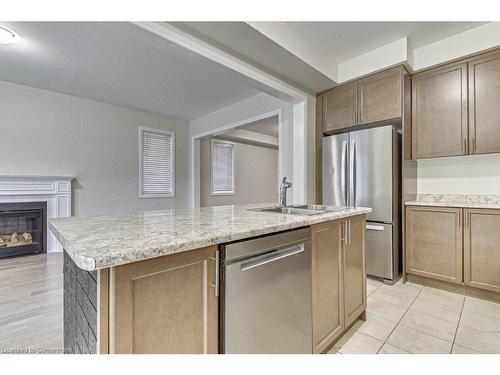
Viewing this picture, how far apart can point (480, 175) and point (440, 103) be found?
0.91 m

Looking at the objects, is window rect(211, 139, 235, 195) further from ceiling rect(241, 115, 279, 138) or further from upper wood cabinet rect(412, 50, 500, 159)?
upper wood cabinet rect(412, 50, 500, 159)

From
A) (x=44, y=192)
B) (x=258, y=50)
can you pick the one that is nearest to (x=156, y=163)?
(x=44, y=192)

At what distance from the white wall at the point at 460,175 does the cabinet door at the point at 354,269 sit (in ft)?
5.85

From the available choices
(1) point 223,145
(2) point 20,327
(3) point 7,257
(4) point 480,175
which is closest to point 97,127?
(3) point 7,257

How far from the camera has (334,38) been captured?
2.71 m

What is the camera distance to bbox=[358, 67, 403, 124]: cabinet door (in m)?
2.79

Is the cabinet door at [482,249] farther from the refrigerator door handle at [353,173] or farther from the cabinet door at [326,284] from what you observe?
the cabinet door at [326,284]

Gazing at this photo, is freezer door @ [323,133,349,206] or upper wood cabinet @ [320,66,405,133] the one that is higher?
upper wood cabinet @ [320,66,405,133]

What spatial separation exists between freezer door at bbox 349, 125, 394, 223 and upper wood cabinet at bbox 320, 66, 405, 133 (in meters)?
0.24

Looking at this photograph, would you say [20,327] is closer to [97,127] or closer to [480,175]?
[97,127]

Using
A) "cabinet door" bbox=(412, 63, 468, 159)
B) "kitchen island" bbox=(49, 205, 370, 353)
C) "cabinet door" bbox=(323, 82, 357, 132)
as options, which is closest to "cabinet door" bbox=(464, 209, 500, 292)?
"cabinet door" bbox=(412, 63, 468, 159)

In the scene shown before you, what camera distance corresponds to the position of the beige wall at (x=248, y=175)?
611cm

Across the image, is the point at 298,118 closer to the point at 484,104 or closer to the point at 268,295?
the point at 484,104

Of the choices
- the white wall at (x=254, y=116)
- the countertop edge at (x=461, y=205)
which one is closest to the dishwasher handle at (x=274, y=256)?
the countertop edge at (x=461, y=205)
